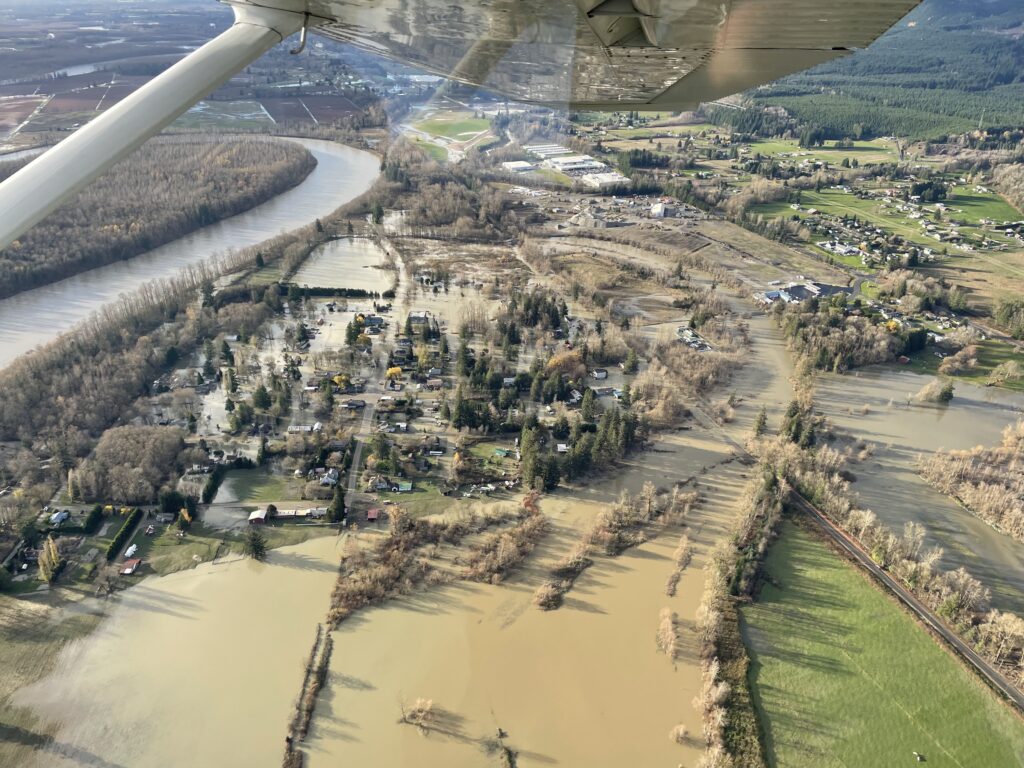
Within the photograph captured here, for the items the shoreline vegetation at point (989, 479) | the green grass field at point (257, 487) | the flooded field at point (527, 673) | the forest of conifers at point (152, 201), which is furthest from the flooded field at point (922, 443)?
the forest of conifers at point (152, 201)

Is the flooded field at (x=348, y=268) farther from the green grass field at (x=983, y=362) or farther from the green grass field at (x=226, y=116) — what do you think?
the green grass field at (x=983, y=362)

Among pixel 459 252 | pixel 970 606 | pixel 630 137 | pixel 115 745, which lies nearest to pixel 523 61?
pixel 115 745

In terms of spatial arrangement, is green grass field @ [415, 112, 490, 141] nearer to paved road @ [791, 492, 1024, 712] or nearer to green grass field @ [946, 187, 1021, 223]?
paved road @ [791, 492, 1024, 712]

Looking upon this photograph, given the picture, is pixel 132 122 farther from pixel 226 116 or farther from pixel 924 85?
pixel 924 85

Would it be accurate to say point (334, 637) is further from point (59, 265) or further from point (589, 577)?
point (59, 265)

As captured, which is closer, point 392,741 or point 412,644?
point 392,741
